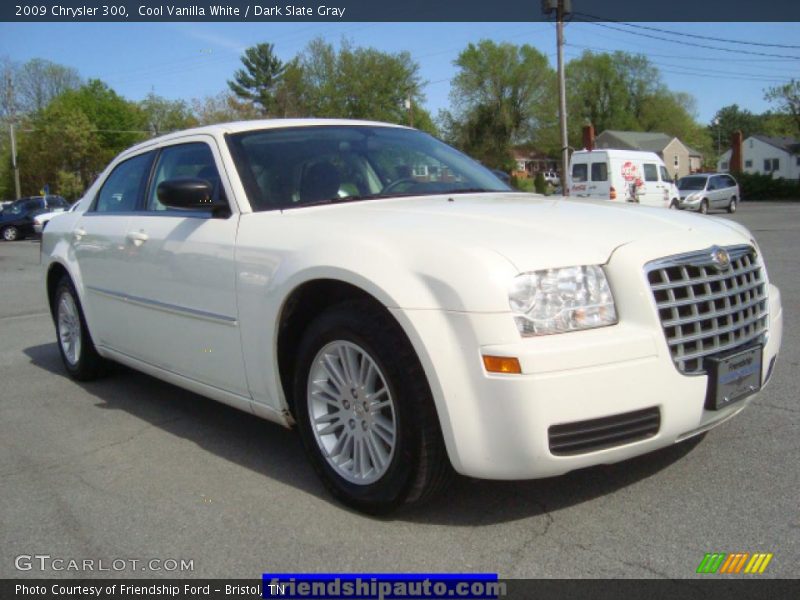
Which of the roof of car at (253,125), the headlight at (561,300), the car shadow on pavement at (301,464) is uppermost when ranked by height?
the roof of car at (253,125)

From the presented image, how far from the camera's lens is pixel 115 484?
3.67 metres

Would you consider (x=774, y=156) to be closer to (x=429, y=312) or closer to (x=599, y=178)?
(x=599, y=178)

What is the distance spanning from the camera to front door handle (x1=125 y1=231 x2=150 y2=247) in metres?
4.37

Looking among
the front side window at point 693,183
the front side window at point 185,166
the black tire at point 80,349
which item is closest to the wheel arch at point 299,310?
the front side window at point 185,166

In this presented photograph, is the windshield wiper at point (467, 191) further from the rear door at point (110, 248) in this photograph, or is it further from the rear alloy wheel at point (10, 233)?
the rear alloy wheel at point (10, 233)

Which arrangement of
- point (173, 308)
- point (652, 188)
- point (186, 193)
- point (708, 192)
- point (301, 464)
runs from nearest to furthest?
point (186, 193)
point (301, 464)
point (173, 308)
point (652, 188)
point (708, 192)

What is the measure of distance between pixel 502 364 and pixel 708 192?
108 ft

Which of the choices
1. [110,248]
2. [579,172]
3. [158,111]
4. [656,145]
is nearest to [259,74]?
[158,111]

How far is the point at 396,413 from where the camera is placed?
2941mm

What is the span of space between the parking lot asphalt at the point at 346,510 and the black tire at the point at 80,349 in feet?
3.21

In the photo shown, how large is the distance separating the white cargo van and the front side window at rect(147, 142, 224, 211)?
2196 cm

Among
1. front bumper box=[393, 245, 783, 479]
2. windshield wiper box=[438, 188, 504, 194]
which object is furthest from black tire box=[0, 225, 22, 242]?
front bumper box=[393, 245, 783, 479]

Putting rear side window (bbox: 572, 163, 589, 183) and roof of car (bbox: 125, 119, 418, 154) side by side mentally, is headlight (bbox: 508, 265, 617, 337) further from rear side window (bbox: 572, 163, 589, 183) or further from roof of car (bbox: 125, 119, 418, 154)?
rear side window (bbox: 572, 163, 589, 183)

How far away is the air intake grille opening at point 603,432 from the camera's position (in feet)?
8.86
